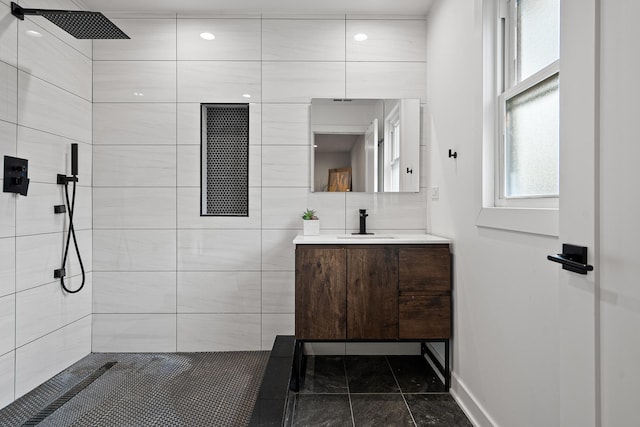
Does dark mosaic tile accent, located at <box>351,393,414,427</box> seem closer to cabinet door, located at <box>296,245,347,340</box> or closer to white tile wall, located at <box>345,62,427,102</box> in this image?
cabinet door, located at <box>296,245,347,340</box>

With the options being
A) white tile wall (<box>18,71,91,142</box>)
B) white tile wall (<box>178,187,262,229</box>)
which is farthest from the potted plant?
white tile wall (<box>18,71,91,142</box>)

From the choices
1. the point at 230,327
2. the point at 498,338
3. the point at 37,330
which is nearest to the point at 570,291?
the point at 498,338

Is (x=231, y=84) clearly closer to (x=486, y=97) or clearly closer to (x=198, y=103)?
(x=198, y=103)

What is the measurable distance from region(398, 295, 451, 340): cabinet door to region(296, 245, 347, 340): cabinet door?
1.23 ft

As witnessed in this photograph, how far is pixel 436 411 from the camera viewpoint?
1.93 metres

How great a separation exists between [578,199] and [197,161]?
A: 2.44 m

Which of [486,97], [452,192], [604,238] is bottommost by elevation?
[604,238]

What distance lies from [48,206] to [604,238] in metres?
2.84

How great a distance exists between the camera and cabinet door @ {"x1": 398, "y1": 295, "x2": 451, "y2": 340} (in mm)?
2145

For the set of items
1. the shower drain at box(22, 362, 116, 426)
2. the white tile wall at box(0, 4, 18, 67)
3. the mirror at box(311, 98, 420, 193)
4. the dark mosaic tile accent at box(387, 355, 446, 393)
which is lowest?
the dark mosaic tile accent at box(387, 355, 446, 393)

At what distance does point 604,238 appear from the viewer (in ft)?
2.81

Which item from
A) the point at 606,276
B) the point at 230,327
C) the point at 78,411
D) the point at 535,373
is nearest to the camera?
the point at 606,276

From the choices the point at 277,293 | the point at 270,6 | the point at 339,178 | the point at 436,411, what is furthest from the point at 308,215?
the point at 270,6

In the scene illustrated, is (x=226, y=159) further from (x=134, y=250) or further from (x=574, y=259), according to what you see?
(x=574, y=259)
